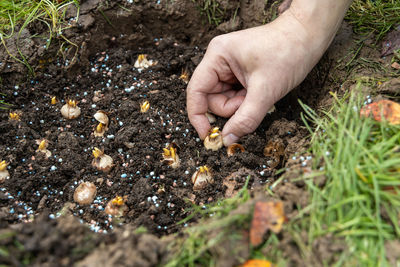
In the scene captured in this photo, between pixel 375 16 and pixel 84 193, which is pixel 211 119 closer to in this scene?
pixel 84 193

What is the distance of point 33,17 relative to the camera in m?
2.76

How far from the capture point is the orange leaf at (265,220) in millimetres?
1426

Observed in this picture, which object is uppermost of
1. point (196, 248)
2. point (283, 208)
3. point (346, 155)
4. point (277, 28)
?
point (277, 28)

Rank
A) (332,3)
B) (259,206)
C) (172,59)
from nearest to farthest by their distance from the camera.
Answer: (259,206)
(332,3)
(172,59)

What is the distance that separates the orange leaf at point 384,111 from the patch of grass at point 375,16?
94 centimetres

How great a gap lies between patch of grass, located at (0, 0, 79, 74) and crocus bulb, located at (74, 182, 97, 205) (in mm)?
1195

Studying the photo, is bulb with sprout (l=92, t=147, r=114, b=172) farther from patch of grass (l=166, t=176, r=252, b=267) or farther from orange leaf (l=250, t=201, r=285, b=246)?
orange leaf (l=250, t=201, r=285, b=246)

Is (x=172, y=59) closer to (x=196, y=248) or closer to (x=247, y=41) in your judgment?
(x=247, y=41)

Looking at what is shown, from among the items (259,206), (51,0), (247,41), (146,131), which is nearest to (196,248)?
(259,206)

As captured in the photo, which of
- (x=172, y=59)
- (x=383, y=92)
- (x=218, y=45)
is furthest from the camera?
(x=172, y=59)

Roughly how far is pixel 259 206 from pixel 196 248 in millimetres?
334

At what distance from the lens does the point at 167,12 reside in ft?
9.87

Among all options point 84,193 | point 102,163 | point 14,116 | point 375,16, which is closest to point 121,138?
point 102,163

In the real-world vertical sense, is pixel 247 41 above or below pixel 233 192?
above
